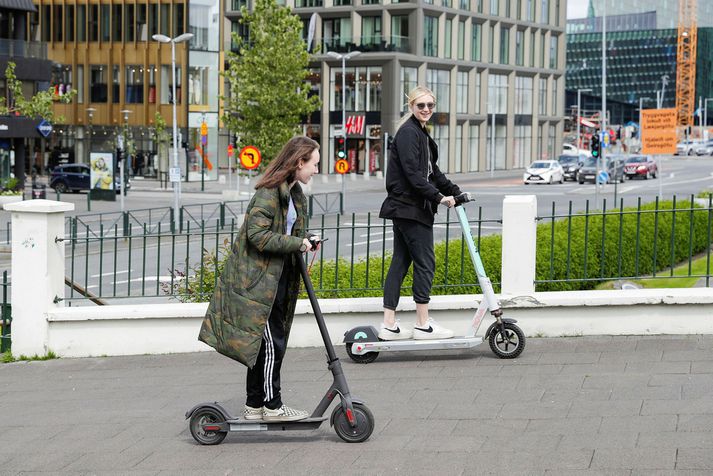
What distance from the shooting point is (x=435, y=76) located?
75.8 m

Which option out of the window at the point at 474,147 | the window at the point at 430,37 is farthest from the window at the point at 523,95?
the window at the point at 430,37

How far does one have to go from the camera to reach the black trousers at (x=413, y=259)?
8.30 m

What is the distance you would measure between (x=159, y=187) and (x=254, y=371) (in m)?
57.2

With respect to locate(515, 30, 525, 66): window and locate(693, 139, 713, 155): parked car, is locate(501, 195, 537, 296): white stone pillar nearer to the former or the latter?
locate(515, 30, 525, 66): window

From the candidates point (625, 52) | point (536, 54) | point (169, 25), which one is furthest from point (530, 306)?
point (625, 52)

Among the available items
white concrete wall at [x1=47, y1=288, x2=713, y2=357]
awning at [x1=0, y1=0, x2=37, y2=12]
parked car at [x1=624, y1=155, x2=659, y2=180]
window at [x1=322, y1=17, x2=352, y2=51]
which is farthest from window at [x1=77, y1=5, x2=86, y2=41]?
white concrete wall at [x1=47, y1=288, x2=713, y2=357]

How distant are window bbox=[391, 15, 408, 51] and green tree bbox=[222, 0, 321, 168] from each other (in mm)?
24082

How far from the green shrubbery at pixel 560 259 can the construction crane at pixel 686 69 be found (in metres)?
155

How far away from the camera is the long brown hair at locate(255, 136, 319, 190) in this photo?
6.37 m

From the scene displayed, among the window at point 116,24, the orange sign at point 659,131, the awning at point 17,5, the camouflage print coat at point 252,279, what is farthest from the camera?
the window at point 116,24

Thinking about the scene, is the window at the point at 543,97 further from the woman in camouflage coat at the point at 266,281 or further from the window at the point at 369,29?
the woman in camouflage coat at the point at 266,281

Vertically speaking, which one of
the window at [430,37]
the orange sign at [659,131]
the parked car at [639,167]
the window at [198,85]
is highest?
the window at [430,37]

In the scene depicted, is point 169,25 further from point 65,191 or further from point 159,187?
point 65,191

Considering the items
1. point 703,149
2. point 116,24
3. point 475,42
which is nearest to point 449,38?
point 475,42
